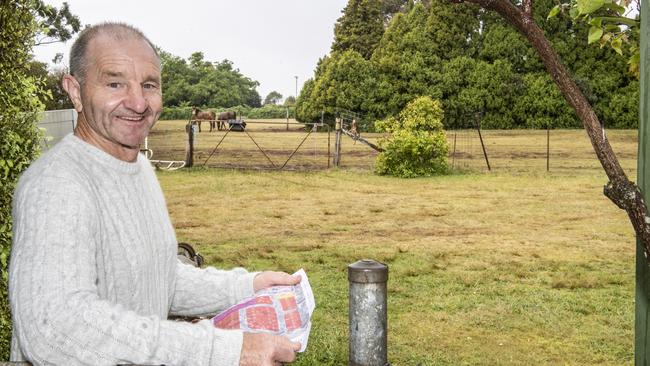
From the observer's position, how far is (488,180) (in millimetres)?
18391

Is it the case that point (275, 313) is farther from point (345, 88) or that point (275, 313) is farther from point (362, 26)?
point (362, 26)

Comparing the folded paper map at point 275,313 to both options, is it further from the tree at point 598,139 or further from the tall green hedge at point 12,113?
the tall green hedge at point 12,113

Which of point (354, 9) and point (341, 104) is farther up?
point (354, 9)

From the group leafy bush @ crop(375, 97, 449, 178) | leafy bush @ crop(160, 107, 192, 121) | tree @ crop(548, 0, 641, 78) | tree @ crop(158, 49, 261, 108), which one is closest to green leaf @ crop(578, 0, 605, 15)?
tree @ crop(548, 0, 641, 78)

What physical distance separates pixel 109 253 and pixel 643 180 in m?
1.77

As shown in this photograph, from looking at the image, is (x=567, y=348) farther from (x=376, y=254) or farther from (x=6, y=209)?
(x=6, y=209)

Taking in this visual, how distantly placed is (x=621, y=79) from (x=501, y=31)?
7147 mm

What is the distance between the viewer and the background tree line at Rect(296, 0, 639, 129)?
124 ft

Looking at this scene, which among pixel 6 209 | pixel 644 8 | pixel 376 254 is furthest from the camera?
pixel 376 254

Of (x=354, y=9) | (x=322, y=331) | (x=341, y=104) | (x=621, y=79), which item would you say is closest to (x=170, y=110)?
(x=354, y=9)

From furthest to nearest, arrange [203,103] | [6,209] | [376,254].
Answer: [203,103] → [376,254] → [6,209]

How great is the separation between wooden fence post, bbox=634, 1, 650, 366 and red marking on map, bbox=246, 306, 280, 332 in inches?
50.6

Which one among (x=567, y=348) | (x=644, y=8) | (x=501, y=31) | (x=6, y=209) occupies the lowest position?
(x=567, y=348)

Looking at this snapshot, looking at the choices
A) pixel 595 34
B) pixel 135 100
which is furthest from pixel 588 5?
pixel 135 100
